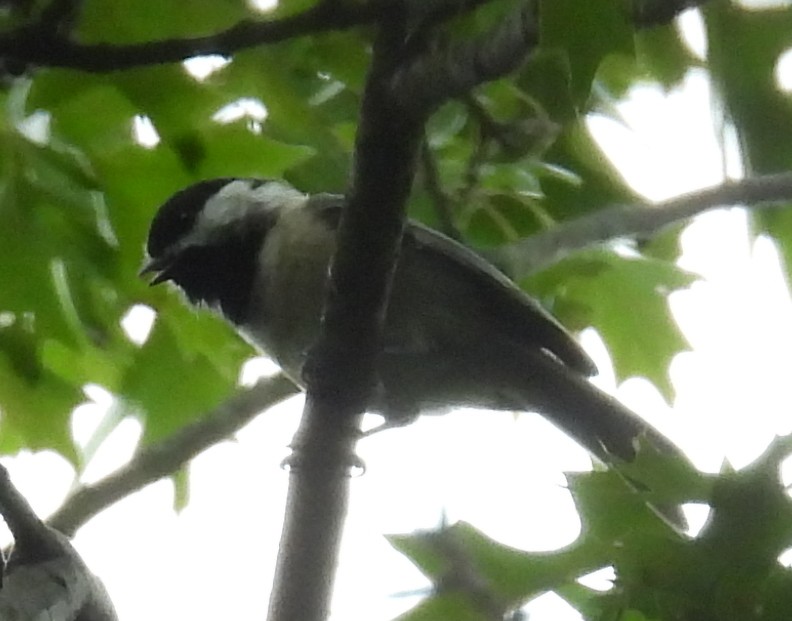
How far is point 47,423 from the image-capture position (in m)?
1.11

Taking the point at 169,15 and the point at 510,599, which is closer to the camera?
the point at 510,599

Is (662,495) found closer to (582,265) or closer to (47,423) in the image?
(582,265)

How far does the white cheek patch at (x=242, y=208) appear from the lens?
1.51m

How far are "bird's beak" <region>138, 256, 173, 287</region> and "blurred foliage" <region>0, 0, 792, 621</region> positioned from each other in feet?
0.16

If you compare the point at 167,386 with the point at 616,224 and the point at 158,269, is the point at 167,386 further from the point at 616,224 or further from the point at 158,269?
the point at 616,224

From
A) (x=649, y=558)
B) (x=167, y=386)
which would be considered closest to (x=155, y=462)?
(x=167, y=386)

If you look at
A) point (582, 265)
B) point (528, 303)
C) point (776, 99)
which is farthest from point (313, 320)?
point (776, 99)

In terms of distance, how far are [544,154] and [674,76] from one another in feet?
0.47

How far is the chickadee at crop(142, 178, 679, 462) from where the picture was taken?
4.60 feet

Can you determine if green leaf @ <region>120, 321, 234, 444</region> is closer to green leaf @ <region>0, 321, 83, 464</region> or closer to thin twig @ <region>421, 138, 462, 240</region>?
green leaf @ <region>0, 321, 83, 464</region>

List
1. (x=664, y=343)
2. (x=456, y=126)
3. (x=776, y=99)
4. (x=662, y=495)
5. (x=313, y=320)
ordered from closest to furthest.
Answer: (x=662, y=495) < (x=776, y=99) < (x=456, y=126) < (x=664, y=343) < (x=313, y=320)

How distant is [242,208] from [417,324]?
0.28 metres

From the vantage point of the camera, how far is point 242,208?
1.57m

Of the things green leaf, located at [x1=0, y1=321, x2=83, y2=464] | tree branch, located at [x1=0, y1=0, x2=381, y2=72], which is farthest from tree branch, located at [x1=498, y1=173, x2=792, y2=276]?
green leaf, located at [x1=0, y1=321, x2=83, y2=464]
